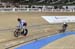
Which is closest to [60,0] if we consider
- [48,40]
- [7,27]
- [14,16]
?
[14,16]

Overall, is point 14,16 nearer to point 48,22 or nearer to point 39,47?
point 48,22

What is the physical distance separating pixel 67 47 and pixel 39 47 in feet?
6.31

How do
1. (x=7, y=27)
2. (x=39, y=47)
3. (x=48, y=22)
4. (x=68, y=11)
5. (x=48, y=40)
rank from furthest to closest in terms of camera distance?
(x=68, y=11), (x=48, y=22), (x=7, y=27), (x=48, y=40), (x=39, y=47)

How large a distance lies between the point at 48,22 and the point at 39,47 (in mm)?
13506

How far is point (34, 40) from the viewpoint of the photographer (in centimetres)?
2025

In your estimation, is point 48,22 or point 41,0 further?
point 41,0

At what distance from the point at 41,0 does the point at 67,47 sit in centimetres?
3808

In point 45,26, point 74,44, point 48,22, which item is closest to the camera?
point 74,44

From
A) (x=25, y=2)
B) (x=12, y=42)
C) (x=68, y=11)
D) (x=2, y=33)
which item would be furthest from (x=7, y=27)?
(x=25, y=2)

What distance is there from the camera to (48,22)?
31.1 metres

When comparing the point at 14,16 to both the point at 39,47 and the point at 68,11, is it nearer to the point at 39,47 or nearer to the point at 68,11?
the point at 68,11

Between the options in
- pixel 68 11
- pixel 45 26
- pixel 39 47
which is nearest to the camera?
pixel 39 47

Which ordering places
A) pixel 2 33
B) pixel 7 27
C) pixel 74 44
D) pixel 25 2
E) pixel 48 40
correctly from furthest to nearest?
pixel 25 2, pixel 7 27, pixel 2 33, pixel 48 40, pixel 74 44

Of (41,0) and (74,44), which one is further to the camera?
(41,0)
